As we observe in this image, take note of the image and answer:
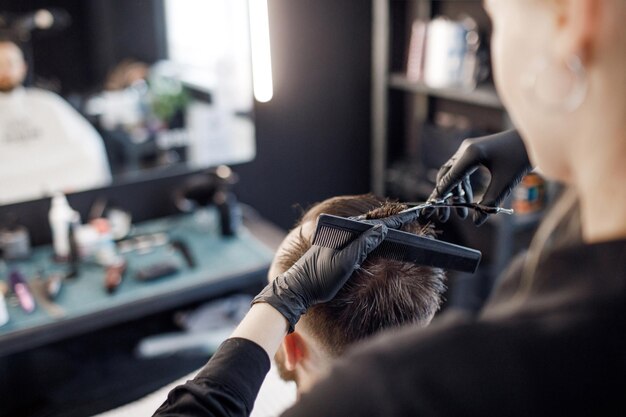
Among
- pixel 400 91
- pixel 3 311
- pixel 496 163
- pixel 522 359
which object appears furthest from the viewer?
pixel 400 91

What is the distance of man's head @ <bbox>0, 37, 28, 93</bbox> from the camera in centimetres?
201

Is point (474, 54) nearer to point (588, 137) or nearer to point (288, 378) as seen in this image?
point (288, 378)

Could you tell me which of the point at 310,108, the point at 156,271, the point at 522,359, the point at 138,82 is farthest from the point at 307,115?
the point at 522,359

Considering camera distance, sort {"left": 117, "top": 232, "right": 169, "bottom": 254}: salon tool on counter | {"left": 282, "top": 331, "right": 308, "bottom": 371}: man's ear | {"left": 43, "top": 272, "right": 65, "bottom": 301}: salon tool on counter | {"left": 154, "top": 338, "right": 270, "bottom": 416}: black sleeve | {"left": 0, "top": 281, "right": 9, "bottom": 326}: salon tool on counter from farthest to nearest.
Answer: {"left": 117, "top": 232, "right": 169, "bottom": 254}: salon tool on counter, {"left": 43, "top": 272, "right": 65, "bottom": 301}: salon tool on counter, {"left": 0, "top": 281, "right": 9, "bottom": 326}: salon tool on counter, {"left": 282, "top": 331, "right": 308, "bottom": 371}: man's ear, {"left": 154, "top": 338, "right": 270, "bottom": 416}: black sleeve

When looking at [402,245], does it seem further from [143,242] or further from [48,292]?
[143,242]

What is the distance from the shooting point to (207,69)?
2420mm

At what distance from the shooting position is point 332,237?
2.75 feet

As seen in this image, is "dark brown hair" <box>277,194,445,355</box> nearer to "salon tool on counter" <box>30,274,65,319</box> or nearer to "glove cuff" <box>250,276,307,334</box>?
→ "glove cuff" <box>250,276,307,334</box>

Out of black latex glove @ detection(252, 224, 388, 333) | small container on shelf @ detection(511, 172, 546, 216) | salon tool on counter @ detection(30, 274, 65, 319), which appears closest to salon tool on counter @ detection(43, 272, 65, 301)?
salon tool on counter @ detection(30, 274, 65, 319)

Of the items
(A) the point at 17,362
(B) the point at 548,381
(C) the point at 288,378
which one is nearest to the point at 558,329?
(B) the point at 548,381

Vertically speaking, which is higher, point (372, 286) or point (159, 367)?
point (372, 286)

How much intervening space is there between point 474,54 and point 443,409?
86.2 inches

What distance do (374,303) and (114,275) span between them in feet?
3.82

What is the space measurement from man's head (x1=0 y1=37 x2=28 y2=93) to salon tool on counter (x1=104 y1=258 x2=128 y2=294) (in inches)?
25.8
